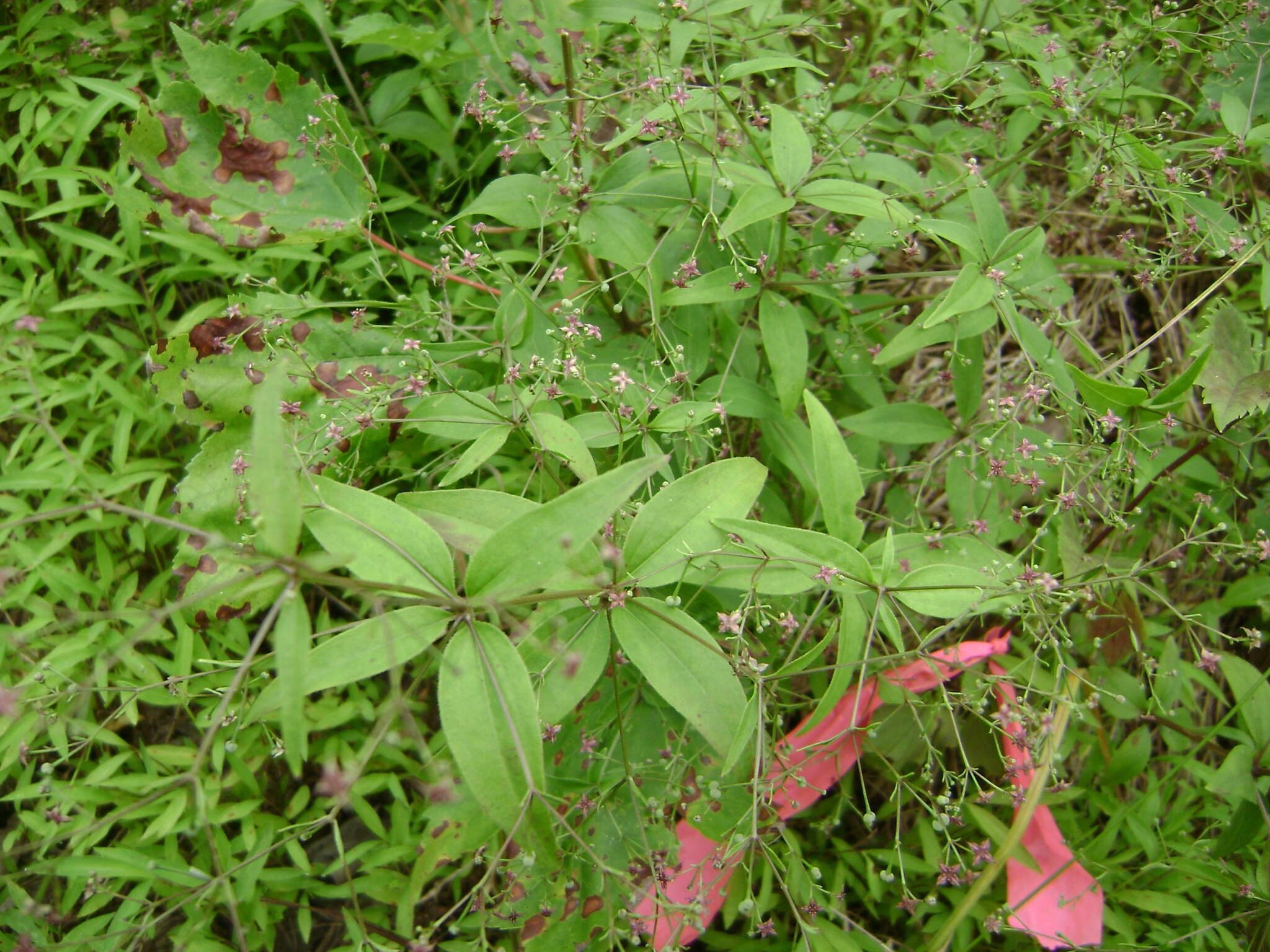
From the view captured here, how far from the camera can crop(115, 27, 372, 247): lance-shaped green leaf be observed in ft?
7.25

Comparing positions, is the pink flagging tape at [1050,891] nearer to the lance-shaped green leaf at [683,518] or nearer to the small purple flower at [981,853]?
the small purple flower at [981,853]

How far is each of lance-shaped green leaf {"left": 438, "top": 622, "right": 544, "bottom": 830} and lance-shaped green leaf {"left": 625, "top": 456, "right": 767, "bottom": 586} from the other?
12.7 inches

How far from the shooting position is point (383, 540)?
1.31 m

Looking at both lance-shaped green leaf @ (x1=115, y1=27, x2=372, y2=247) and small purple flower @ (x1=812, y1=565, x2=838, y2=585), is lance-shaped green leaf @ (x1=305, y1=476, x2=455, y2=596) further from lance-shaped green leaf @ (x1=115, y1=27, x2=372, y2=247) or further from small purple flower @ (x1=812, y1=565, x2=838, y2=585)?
lance-shaped green leaf @ (x1=115, y1=27, x2=372, y2=247)

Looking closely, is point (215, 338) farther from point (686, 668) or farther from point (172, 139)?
point (686, 668)

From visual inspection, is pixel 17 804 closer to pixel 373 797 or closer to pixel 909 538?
pixel 373 797

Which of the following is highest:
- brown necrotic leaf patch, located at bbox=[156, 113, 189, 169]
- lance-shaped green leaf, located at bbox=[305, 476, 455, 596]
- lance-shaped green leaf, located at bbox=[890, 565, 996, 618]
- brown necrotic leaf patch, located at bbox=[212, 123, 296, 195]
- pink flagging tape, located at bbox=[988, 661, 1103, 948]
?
brown necrotic leaf patch, located at bbox=[156, 113, 189, 169]

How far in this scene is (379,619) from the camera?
1.18 m

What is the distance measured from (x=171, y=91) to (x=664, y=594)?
5.68ft

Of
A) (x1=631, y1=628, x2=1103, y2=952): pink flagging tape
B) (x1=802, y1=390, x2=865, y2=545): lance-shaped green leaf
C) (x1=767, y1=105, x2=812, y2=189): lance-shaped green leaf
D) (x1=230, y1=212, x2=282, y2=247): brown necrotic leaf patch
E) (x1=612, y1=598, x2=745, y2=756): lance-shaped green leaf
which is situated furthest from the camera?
(x1=230, y1=212, x2=282, y2=247): brown necrotic leaf patch

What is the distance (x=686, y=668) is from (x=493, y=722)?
0.34 m

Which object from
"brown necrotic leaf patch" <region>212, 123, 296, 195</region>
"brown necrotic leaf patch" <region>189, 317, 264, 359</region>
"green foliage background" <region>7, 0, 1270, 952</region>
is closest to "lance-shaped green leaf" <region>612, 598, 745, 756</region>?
"green foliage background" <region>7, 0, 1270, 952</region>

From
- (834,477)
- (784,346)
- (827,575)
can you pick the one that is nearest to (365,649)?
(827,575)

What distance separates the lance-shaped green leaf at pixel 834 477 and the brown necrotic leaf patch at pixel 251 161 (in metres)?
1.47
